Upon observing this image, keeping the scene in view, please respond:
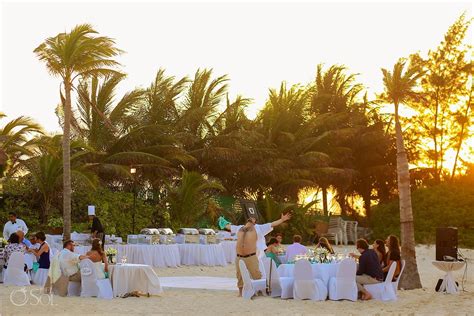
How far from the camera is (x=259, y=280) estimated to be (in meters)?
12.8

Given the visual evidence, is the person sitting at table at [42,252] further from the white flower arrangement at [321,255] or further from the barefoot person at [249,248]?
the white flower arrangement at [321,255]

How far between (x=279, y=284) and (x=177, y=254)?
7078 mm

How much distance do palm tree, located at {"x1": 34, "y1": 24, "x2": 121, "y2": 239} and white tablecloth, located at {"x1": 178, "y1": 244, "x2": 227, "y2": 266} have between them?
9.77 ft

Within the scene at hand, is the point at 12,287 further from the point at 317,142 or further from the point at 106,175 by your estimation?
the point at 317,142

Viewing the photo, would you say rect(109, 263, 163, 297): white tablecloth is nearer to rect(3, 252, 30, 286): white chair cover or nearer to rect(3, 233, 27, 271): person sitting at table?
rect(3, 252, 30, 286): white chair cover

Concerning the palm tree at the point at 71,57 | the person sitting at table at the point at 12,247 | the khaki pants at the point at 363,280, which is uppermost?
the palm tree at the point at 71,57

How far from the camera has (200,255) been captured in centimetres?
2005

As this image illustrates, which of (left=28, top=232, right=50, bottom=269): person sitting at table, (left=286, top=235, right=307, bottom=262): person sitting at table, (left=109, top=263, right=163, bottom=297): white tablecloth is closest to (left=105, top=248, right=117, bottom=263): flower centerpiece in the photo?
(left=109, top=263, right=163, bottom=297): white tablecloth

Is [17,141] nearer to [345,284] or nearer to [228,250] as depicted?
[228,250]

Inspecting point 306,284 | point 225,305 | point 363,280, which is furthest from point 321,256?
point 225,305

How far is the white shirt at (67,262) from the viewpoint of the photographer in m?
12.9

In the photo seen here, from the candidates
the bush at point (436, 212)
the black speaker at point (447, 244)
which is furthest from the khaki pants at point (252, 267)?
the bush at point (436, 212)

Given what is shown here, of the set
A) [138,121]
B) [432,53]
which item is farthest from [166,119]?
[432,53]

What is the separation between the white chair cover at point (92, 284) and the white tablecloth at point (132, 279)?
0.42ft
